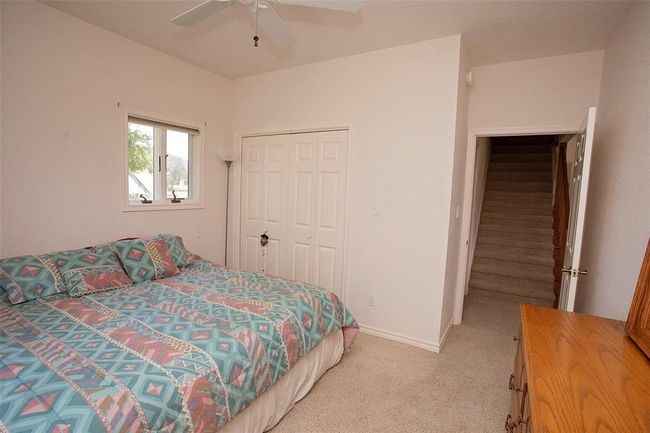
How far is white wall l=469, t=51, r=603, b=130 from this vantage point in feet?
8.72

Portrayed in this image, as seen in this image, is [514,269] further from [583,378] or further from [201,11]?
[201,11]

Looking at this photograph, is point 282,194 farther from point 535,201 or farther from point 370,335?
point 535,201

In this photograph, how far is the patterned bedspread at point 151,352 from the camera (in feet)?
3.54

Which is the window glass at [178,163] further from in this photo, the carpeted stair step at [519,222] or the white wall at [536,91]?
the carpeted stair step at [519,222]

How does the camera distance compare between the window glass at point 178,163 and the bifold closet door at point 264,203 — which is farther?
the bifold closet door at point 264,203

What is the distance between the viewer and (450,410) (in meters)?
1.95

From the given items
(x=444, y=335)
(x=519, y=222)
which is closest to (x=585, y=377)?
(x=444, y=335)

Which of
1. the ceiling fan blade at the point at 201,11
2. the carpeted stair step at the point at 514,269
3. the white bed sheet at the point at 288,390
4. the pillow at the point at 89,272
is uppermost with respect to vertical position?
the ceiling fan blade at the point at 201,11

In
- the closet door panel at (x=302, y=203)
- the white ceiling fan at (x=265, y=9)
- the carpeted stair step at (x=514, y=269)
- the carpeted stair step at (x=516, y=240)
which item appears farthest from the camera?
the carpeted stair step at (x=516, y=240)

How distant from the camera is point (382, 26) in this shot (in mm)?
2412

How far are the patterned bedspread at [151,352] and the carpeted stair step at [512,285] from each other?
2.99 meters

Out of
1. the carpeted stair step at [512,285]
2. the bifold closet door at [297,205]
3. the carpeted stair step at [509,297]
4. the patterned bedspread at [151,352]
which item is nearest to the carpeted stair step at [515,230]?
the carpeted stair step at [512,285]

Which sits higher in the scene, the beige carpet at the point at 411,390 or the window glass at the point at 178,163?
the window glass at the point at 178,163

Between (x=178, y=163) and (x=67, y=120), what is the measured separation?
1.07 m
